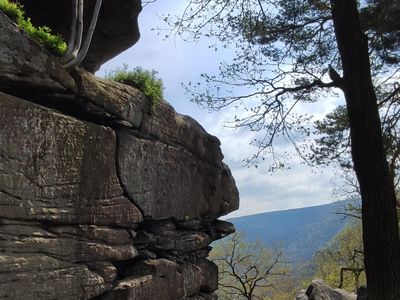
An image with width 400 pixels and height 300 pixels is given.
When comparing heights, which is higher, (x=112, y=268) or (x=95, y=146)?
(x=95, y=146)

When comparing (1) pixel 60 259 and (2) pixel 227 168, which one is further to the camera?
(2) pixel 227 168

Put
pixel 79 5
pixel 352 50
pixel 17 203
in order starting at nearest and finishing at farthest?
pixel 17 203, pixel 79 5, pixel 352 50

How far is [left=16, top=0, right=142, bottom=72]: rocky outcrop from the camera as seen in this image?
8.43 meters

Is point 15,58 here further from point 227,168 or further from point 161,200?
point 227,168

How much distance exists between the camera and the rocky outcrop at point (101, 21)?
8.43 m

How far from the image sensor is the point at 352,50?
8047 millimetres

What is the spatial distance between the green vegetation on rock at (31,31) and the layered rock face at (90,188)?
0.27 meters

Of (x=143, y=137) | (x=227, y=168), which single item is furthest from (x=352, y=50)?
(x=143, y=137)

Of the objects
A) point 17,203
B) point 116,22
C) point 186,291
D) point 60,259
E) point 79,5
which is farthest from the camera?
point 116,22

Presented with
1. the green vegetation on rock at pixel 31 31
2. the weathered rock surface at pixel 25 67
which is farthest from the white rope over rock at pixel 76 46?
the weathered rock surface at pixel 25 67

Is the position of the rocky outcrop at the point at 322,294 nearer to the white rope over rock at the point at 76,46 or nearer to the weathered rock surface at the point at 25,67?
the white rope over rock at the point at 76,46

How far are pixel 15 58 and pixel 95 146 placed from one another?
1310 mm

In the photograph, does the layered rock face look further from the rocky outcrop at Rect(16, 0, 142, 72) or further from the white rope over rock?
the rocky outcrop at Rect(16, 0, 142, 72)

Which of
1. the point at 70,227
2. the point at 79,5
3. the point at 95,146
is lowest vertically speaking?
the point at 70,227
